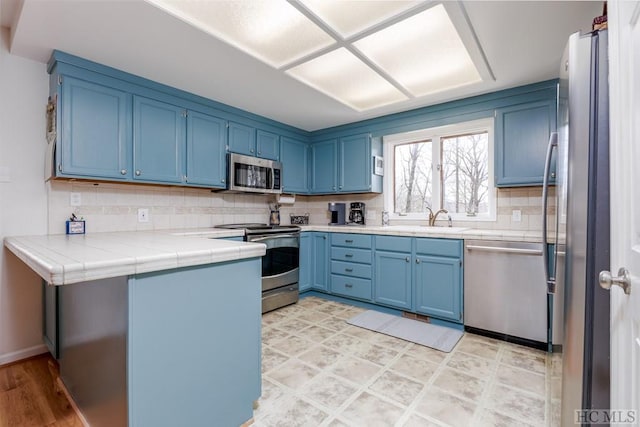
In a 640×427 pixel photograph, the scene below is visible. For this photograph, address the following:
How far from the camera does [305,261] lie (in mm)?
3578

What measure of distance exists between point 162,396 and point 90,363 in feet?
1.76

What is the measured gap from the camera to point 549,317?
7.18ft

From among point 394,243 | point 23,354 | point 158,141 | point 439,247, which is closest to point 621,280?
point 439,247

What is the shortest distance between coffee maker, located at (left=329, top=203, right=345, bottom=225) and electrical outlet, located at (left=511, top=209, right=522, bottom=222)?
1891 millimetres

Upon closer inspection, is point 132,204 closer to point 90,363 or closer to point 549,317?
point 90,363

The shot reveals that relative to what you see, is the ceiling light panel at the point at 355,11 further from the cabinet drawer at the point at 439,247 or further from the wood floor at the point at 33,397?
the wood floor at the point at 33,397

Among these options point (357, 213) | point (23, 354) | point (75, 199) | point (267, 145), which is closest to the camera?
point (23, 354)

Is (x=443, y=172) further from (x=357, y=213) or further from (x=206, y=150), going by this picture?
(x=206, y=150)

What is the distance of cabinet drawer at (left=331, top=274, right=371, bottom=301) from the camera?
3.19 m

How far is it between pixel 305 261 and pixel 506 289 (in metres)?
2.06

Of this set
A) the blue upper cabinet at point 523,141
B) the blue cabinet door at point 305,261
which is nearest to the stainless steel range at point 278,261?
the blue cabinet door at point 305,261

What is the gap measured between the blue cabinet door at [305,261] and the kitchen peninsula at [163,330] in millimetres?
2030

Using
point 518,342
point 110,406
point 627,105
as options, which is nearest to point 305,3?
point 627,105

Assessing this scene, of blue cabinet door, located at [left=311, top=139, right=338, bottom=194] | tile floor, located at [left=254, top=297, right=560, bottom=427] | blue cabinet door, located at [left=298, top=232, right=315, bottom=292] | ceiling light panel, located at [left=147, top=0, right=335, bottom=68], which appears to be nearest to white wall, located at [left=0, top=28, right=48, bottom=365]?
ceiling light panel, located at [left=147, top=0, right=335, bottom=68]
